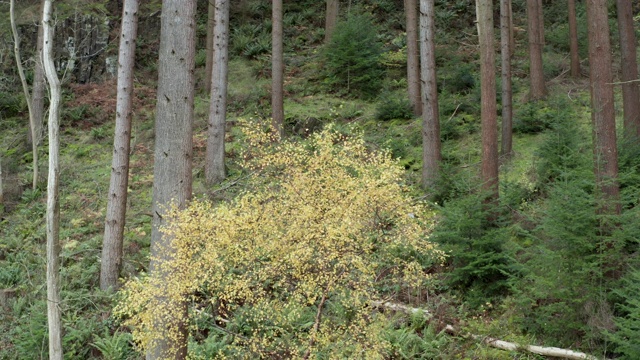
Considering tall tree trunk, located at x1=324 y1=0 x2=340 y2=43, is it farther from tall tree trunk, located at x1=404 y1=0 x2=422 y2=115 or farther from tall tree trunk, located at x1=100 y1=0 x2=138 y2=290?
tall tree trunk, located at x1=100 y1=0 x2=138 y2=290

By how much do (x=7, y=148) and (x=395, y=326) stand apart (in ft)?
49.0

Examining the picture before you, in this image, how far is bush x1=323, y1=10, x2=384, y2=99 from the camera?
1992 cm

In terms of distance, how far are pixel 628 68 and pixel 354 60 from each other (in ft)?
29.3

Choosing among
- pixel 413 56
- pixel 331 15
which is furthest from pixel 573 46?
pixel 331 15

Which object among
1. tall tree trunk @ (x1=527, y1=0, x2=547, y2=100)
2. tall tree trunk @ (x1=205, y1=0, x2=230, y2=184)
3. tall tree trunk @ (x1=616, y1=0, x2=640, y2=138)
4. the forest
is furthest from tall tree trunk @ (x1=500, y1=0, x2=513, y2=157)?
tall tree trunk @ (x1=205, y1=0, x2=230, y2=184)

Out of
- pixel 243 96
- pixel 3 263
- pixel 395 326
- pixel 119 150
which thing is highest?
pixel 243 96

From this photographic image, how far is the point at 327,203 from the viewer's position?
23.4ft

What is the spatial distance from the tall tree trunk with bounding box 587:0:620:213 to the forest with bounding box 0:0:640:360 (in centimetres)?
3

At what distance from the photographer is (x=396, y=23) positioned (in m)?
26.3

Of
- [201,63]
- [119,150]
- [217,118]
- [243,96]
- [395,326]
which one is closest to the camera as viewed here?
[395,326]

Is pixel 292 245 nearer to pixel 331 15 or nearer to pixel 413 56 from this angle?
pixel 413 56

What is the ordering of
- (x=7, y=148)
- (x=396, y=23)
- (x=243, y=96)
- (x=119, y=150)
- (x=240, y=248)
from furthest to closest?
(x=396, y=23)
(x=243, y=96)
(x=7, y=148)
(x=119, y=150)
(x=240, y=248)

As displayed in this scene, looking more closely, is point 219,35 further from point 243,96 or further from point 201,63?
point 201,63

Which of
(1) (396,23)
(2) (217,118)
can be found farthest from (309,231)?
(1) (396,23)
